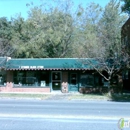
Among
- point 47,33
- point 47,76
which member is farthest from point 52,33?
point 47,76

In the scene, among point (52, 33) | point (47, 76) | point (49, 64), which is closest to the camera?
point (49, 64)

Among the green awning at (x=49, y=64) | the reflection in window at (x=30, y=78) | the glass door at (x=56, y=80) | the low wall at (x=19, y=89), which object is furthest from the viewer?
the reflection in window at (x=30, y=78)

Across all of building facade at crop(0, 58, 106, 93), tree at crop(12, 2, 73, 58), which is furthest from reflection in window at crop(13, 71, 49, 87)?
tree at crop(12, 2, 73, 58)

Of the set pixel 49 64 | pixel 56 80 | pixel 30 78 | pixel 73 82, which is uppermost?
pixel 49 64

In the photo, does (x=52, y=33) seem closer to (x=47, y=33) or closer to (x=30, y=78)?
(x=47, y=33)

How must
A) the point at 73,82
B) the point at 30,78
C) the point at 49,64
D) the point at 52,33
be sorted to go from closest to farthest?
the point at 49,64, the point at 73,82, the point at 30,78, the point at 52,33

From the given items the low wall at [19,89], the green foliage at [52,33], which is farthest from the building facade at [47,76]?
the green foliage at [52,33]

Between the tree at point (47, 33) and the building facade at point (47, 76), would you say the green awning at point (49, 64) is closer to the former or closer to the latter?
the building facade at point (47, 76)

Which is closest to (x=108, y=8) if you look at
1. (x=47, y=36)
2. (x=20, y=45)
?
(x=47, y=36)

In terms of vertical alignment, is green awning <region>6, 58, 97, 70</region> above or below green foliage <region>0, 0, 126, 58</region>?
below

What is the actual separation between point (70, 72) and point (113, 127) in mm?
20411

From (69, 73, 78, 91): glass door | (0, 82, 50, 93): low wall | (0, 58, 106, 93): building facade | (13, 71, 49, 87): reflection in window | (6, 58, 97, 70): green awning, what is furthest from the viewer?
(13, 71, 49, 87): reflection in window

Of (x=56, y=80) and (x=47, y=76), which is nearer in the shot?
(x=56, y=80)

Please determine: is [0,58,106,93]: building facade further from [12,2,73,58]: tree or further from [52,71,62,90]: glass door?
[12,2,73,58]: tree
